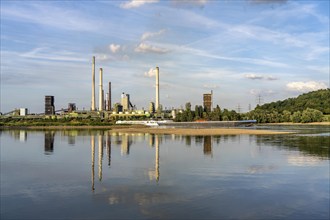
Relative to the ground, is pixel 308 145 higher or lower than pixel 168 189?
higher

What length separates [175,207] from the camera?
20344 millimetres

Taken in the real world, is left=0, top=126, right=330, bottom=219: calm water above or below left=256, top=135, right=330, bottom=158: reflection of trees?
below

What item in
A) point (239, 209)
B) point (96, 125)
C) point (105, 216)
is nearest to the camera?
point (105, 216)

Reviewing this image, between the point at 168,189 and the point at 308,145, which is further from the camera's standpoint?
the point at 308,145

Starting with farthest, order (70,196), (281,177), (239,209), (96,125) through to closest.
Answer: (96,125) → (281,177) → (70,196) → (239,209)

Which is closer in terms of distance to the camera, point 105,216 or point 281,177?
point 105,216

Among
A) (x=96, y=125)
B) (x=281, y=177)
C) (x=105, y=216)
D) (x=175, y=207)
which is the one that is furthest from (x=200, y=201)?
(x=96, y=125)

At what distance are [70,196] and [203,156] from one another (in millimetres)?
24281

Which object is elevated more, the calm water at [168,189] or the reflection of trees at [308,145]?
the reflection of trees at [308,145]

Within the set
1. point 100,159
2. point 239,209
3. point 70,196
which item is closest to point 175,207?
point 239,209

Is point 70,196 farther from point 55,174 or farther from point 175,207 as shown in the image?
point 55,174

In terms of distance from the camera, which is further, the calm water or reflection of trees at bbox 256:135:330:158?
reflection of trees at bbox 256:135:330:158

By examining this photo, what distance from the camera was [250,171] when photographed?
108 ft

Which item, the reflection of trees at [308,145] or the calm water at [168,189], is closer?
the calm water at [168,189]
